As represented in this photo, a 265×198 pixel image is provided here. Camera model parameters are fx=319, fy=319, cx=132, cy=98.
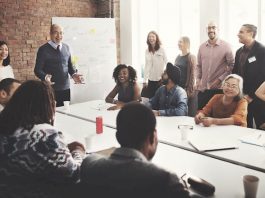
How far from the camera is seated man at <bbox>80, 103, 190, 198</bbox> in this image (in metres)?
1.13

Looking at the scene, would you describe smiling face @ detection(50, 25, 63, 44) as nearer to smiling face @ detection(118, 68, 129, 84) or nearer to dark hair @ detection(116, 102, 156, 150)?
smiling face @ detection(118, 68, 129, 84)

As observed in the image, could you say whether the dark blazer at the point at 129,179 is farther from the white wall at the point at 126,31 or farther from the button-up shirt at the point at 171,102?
the white wall at the point at 126,31

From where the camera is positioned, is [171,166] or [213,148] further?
[213,148]

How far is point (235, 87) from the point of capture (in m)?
2.90

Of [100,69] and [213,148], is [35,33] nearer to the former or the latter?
[100,69]

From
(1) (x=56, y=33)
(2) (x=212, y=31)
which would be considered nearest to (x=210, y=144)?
(2) (x=212, y=31)

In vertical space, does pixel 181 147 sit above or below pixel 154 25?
below

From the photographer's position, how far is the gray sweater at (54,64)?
14.8 ft

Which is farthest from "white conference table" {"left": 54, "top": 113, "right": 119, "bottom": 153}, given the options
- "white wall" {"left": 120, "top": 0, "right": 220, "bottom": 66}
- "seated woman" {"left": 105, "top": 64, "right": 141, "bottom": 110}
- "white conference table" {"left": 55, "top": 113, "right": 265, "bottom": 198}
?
"white wall" {"left": 120, "top": 0, "right": 220, "bottom": 66}

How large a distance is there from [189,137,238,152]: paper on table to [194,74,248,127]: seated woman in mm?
404

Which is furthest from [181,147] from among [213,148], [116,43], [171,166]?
[116,43]

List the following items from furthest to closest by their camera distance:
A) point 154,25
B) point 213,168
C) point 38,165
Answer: point 154,25 < point 213,168 < point 38,165

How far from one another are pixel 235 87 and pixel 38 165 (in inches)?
79.5

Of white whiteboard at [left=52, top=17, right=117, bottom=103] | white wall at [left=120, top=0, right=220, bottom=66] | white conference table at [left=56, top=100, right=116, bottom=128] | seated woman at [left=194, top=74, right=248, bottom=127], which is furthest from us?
white wall at [left=120, top=0, right=220, bottom=66]
